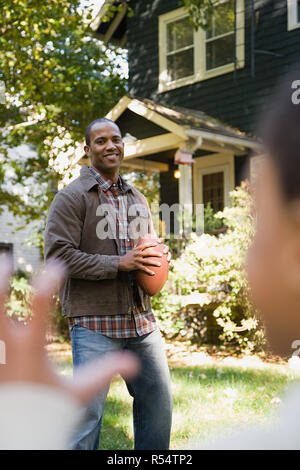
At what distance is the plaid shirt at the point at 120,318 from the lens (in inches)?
114

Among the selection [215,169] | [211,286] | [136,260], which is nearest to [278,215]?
[136,260]

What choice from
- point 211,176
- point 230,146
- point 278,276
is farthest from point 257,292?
point 211,176

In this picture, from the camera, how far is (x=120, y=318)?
2957 mm

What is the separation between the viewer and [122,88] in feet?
46.7

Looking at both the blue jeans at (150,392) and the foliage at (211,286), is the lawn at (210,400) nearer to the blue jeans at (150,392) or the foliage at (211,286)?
the blue jeans at (150,392)

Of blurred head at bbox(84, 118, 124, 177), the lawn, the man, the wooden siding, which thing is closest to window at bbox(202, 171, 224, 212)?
the wooden siding

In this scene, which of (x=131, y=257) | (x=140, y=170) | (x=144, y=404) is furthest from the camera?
(x=140, y=170)

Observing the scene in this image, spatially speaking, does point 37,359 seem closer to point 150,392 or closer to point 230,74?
point 150,392

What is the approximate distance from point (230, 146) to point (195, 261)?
3.36 m

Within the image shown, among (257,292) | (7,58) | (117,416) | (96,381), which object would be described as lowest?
(117,416)

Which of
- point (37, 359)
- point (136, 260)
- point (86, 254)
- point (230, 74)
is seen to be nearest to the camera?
point (37, 359)

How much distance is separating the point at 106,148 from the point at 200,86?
9.79 metres

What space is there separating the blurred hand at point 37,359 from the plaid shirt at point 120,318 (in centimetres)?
211

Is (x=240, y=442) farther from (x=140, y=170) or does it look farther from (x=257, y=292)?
(x=140, y=170)
